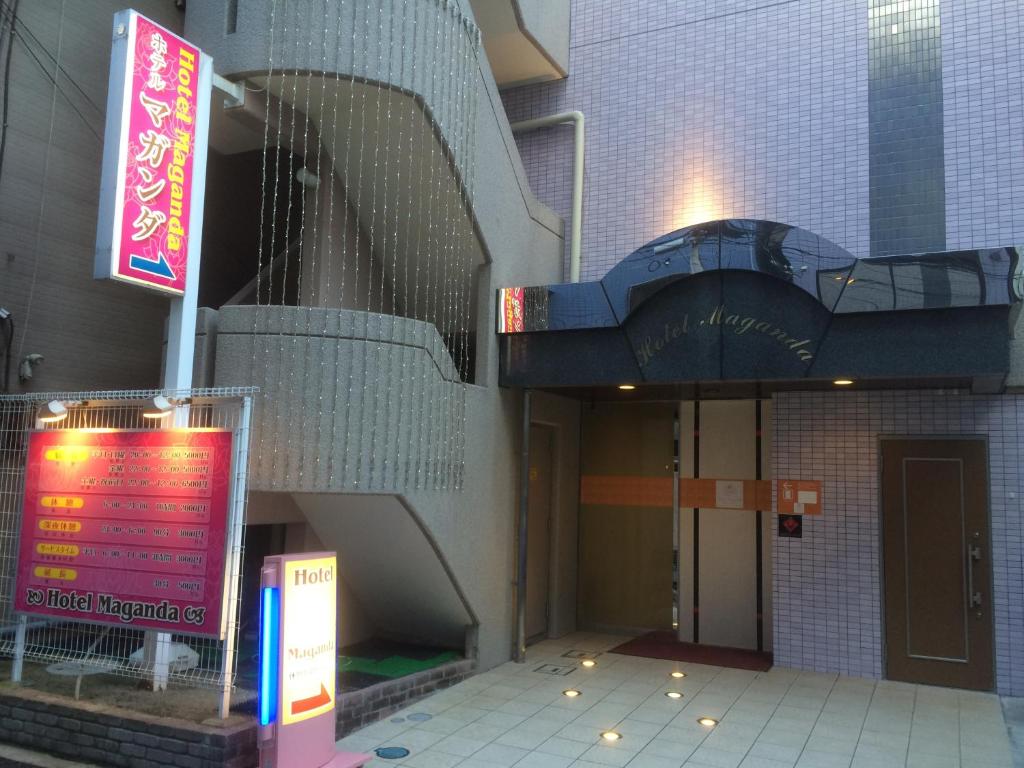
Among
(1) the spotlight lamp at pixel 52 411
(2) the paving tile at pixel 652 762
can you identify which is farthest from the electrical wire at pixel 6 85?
(2) the paving tile at pixel 652 762

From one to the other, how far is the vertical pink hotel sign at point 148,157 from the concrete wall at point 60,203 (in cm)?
204

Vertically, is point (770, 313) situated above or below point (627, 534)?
above

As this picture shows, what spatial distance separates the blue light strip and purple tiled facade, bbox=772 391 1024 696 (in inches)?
222

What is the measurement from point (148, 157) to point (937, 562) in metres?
7.93

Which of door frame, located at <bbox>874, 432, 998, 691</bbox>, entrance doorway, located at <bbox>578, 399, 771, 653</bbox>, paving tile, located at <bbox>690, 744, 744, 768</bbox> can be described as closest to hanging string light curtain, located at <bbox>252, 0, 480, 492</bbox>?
entrance doorway, located at <bbox>578, 399, 771, 653</bbox>

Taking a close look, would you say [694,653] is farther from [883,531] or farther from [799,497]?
[883,531]

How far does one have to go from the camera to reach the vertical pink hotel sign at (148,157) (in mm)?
5859

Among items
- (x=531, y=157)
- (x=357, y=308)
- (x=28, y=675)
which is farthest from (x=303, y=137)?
(x=28, y=675)

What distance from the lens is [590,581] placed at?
34.9 ft

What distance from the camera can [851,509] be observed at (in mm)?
8555

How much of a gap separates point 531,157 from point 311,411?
5491 millimetres

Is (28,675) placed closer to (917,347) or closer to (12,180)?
(12,180)

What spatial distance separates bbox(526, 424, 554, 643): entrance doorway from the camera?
955cm

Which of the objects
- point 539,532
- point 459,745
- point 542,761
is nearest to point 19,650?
point 459,745
